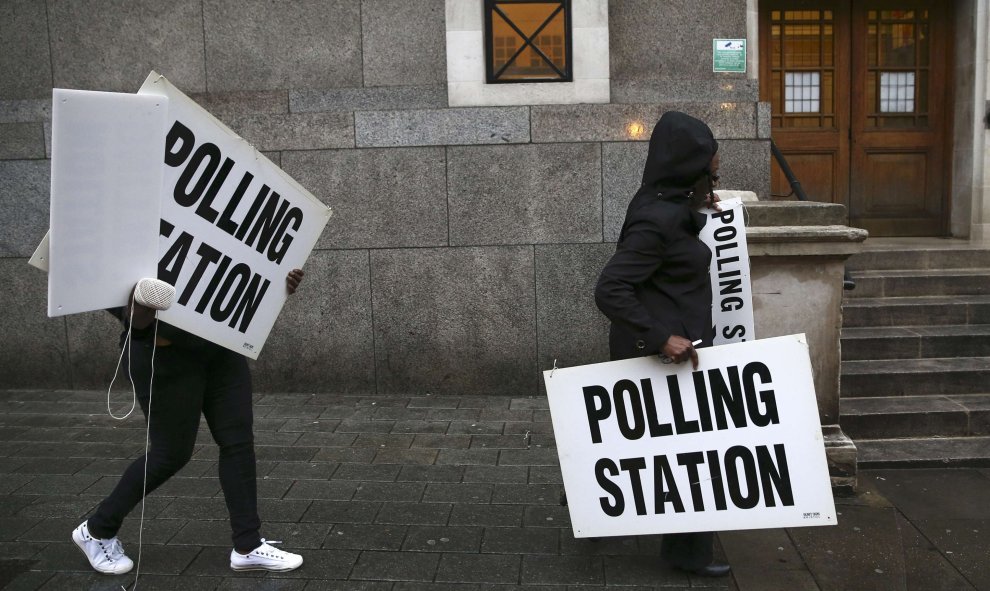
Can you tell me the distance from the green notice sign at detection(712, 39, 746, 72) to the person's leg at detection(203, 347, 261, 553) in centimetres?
475

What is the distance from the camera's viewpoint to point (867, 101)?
8758mm

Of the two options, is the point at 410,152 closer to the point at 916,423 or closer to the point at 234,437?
the point at 234,437

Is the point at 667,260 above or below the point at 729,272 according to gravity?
above

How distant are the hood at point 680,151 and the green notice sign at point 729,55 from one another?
364 cm

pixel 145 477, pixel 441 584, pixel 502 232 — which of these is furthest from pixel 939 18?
pixel 145 477

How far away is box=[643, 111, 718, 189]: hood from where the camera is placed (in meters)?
3.62

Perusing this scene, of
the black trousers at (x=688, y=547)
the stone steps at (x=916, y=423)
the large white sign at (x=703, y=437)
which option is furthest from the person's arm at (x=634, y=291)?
the stone steps at (x=916, y=423)

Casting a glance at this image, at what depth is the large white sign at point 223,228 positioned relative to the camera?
3.63 metres

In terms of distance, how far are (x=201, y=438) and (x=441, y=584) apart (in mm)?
2752

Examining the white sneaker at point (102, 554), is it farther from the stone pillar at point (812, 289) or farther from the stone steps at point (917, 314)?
the stone steps at point (917, 314)

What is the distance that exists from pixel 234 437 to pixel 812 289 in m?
3.18

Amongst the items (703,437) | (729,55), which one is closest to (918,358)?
(729,55)

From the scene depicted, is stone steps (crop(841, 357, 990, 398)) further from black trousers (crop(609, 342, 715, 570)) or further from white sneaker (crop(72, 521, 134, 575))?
white sneaker (crop(72, 521, 134, 575))

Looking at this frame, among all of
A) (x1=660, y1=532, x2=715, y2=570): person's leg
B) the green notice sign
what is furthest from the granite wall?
(x1=660, y1=532, x2=715, y2=570): person's leg
